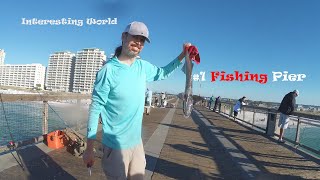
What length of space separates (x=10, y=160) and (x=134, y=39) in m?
4.46

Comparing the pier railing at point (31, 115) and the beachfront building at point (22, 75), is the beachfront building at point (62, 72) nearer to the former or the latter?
the beachfront building at point (22, 75)

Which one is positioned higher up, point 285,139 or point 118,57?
point 118,57

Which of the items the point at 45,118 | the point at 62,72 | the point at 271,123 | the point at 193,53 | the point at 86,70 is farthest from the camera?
the point at 62,72

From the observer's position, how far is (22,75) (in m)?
111

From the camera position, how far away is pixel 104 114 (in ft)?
9.21

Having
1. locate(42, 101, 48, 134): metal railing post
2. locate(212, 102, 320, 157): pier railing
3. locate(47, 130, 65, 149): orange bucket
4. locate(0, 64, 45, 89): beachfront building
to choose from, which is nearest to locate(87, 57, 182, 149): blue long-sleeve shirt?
locate(47, 130, 65, 149): orange bucket

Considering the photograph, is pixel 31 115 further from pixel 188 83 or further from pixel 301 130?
pixel 301 130

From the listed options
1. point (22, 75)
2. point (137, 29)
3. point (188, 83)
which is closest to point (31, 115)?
point (188, 83)

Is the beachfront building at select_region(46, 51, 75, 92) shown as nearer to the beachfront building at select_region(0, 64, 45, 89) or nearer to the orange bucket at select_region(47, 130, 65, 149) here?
the beachfront building at select_region(0, 64, 45, 89)

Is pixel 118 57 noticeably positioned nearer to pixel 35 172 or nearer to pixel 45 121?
pixel 35 172

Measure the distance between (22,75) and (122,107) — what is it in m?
118

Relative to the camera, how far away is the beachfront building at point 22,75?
105562 millimetres

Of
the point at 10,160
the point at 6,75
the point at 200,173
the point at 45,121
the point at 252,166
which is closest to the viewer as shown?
the point at 10,160

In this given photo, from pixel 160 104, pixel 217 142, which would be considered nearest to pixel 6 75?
pixel 160 104
